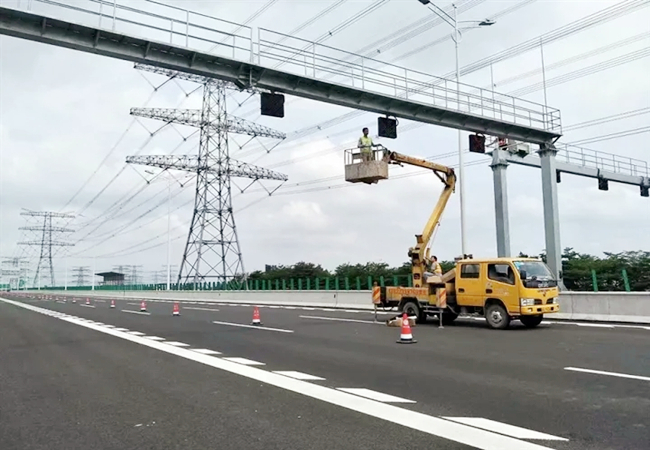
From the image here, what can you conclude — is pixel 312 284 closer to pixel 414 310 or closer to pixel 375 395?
pixel 414 310

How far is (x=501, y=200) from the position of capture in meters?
34.5

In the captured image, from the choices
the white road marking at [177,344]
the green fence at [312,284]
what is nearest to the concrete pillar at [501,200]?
the green fence at [312,284]

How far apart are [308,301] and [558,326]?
1773cm

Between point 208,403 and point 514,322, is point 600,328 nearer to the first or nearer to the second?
point 514,322

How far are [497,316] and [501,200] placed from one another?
19.0m

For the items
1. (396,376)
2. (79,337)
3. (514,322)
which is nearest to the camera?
(396,376)

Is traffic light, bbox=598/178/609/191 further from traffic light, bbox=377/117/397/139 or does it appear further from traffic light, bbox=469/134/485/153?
traffic light, bbox=377/117/397/139

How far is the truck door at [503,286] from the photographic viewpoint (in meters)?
16.3

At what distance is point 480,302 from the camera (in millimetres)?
17391

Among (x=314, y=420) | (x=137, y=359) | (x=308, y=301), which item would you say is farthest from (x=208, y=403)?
(x=308, y=301)

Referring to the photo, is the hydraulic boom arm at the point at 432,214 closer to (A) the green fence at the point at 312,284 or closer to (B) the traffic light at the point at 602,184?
(A) the green fence at the point at 312,284

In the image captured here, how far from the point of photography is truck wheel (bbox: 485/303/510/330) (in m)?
16.6

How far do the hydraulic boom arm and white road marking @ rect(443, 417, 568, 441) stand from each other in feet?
45.6

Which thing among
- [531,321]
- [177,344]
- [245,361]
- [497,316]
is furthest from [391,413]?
[531,321]
